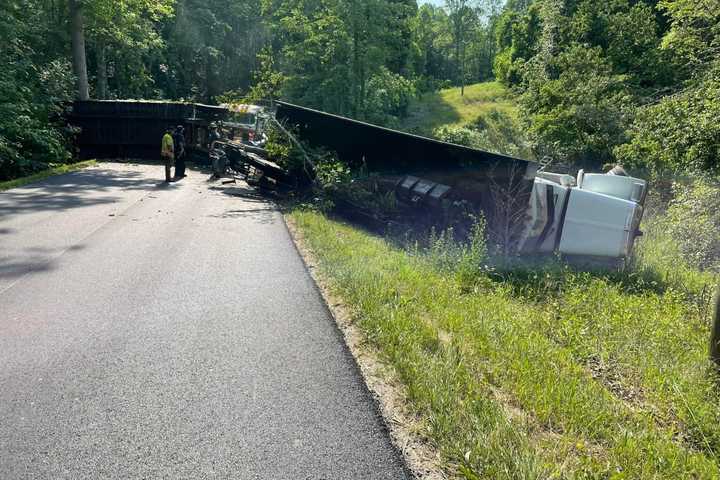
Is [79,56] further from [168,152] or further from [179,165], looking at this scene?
[168,152]

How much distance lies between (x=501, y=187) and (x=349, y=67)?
84.8 ft

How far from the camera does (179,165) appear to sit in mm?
20750

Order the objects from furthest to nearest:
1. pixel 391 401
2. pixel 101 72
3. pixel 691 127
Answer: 1. pixel 101 72
2. pixel 691 127
3. pixel 391 401

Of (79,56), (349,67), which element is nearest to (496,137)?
(349,67)

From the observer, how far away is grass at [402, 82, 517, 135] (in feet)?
182

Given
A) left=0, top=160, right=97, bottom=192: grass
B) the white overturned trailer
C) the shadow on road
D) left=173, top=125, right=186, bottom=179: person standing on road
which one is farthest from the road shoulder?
left=173, top=125, right=186, bottom=179: person standing on road

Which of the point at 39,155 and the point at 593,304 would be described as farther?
the point at 39,155

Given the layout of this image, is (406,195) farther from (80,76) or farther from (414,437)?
(80,76)

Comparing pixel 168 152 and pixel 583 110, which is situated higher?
pixel 583 110

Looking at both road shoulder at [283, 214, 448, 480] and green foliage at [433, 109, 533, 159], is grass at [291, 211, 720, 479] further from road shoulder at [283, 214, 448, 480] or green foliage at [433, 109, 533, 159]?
green foliage at [433, 109, 533, 159]

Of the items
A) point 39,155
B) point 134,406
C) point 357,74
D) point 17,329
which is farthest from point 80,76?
point 134,406

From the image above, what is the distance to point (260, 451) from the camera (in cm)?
344

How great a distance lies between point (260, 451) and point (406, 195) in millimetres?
9537

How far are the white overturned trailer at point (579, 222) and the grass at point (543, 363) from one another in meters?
0.82
